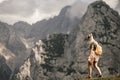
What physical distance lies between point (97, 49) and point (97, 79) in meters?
2.92

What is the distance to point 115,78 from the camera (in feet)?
116

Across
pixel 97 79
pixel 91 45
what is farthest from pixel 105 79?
pixel 91 45

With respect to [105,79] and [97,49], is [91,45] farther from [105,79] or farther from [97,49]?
[105,79]

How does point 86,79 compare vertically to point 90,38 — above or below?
below

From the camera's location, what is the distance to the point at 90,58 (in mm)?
35469

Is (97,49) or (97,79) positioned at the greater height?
(97,49)

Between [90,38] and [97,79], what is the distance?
4.06m

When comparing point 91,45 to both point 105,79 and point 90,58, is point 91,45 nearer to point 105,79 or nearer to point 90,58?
point 90,58

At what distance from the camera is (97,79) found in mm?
36062

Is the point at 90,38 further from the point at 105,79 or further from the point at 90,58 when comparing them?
the point at 105,79

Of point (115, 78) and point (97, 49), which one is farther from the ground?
point (97, 49)

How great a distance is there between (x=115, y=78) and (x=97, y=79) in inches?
71.7

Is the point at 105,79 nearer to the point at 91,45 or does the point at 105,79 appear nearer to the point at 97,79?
the point at 97,79

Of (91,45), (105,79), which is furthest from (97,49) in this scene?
(105,79)
